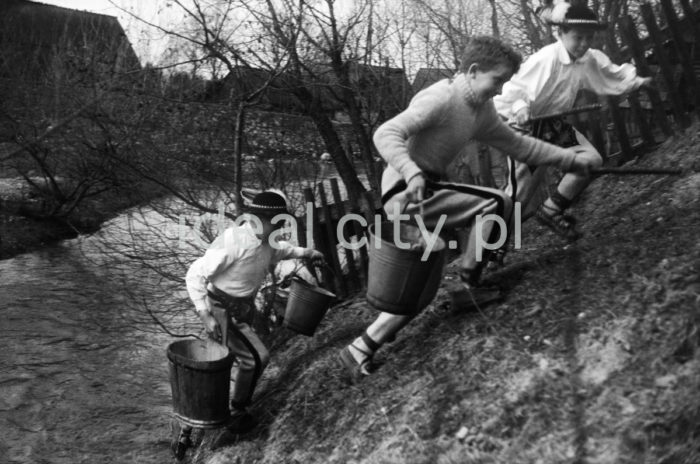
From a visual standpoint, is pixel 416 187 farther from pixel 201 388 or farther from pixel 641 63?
pixel 641 63

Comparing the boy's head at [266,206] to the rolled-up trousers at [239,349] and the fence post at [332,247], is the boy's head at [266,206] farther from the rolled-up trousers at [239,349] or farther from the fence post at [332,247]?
the fence post at [332,247]

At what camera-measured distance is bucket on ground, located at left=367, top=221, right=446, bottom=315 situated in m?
3.66

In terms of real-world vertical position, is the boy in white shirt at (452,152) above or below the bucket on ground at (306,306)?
above

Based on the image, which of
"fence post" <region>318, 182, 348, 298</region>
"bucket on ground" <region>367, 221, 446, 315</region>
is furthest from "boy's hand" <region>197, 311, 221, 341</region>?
"fence post" <region>318, 182, 348, 298</region>

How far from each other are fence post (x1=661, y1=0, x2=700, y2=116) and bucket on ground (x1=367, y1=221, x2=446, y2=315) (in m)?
3.21

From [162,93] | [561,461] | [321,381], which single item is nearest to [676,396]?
[561,461]

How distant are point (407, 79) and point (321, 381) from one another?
4997 mm

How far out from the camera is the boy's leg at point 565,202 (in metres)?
4.51

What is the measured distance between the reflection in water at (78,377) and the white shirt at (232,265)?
227cm

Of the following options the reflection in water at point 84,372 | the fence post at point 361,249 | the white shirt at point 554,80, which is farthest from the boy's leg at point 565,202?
the reflection in water at point 84,372

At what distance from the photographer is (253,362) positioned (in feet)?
15.3

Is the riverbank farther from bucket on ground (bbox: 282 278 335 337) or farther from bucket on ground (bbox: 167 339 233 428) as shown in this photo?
bucket on ground (bbox: 167 339 233 428)

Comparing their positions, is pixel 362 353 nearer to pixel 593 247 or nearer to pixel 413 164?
pixel 413 164

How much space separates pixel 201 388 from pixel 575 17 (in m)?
3.12
